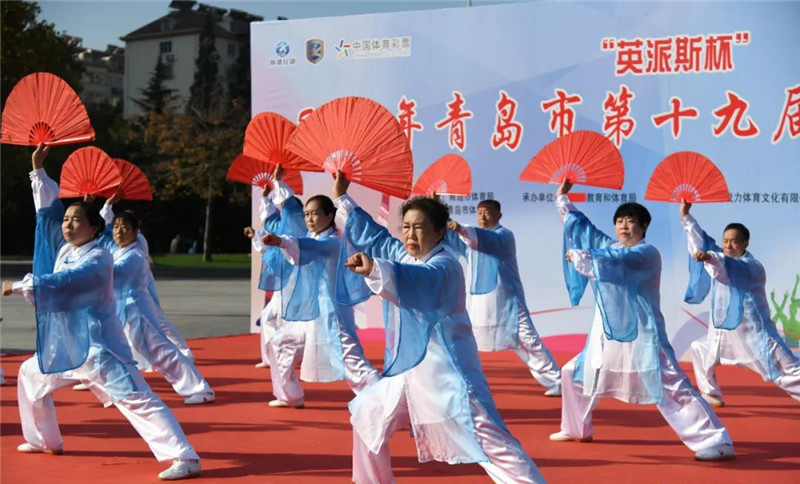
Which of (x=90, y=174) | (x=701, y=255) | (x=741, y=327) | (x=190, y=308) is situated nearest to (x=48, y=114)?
(x=90, y=174)

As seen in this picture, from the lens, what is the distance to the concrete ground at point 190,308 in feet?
36.9

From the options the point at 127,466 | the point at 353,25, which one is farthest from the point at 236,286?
the point at 127,466

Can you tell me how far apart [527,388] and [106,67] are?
51.2 meters

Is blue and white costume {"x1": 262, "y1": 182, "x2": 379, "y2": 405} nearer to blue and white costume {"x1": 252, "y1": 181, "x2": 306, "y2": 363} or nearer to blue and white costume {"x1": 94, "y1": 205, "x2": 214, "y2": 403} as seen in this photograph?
blue and white costume {"x1": 252, "y1": 181, "x2": 306, "y2": 363}

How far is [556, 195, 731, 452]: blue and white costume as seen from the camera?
5.37m

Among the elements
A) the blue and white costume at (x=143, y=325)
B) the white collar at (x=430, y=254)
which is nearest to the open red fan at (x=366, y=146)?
the white collar at (x=430, y=254)

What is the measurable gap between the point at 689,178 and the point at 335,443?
2956mm

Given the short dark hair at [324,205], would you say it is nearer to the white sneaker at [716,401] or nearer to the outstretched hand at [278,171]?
the outstretched hand at [278,171]

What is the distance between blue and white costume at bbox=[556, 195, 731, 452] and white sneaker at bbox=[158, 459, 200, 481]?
2.13m

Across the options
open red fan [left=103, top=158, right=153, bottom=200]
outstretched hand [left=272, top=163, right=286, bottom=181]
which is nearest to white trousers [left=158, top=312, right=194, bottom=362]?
open red fan [left=103, top=158, right=153, bottom=200]

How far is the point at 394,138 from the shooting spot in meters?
4.75

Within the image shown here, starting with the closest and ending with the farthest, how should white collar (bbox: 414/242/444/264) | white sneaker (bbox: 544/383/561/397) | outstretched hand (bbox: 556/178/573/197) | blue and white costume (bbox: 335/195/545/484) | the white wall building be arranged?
blue and white costume (bbox: 335/195/545/484) < white collar (bbox: 414/242/444/264) < outstretched hand (bbox: 556/178/573/197) < white sneaker (bbox: 544/383/561/397) < the white wall building

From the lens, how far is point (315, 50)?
11062 millimetres

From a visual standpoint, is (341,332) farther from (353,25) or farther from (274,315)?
(353,25)
